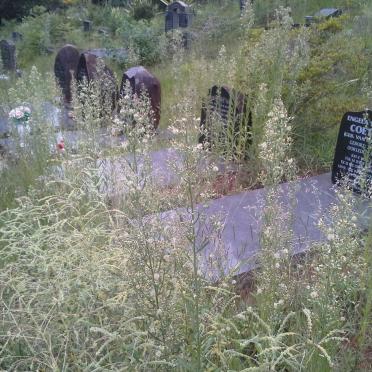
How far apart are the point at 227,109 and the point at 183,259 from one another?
11.6 feet

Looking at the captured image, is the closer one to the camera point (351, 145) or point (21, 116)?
point (351, 145)

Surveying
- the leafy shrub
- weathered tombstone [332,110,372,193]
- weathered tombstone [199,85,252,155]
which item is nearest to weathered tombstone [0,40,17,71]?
the leafy shrub

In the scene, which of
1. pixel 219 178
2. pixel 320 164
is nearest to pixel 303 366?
pixel 219 178

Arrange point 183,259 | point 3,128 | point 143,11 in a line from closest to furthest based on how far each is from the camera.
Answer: point 183,259 < point 3,128 < point 143,11

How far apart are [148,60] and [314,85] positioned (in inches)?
246

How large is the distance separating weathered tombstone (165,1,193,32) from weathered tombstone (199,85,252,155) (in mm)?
8077

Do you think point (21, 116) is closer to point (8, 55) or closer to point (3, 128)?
point (3, 128)

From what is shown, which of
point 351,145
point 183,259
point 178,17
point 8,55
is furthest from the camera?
point 178,17

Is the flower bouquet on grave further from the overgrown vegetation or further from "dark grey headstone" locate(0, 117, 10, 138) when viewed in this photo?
"dark grey headstone" locate(0, 117, 10, 138)

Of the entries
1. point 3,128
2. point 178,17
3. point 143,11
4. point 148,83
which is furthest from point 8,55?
point 143,11

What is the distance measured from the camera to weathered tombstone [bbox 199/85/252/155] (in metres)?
5.15

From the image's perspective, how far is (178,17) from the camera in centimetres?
1338

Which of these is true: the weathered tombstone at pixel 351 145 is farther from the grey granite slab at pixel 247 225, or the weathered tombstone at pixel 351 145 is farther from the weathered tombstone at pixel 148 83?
the weathered tombstone at pixel 148 83

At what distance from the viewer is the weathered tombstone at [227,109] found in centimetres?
515
